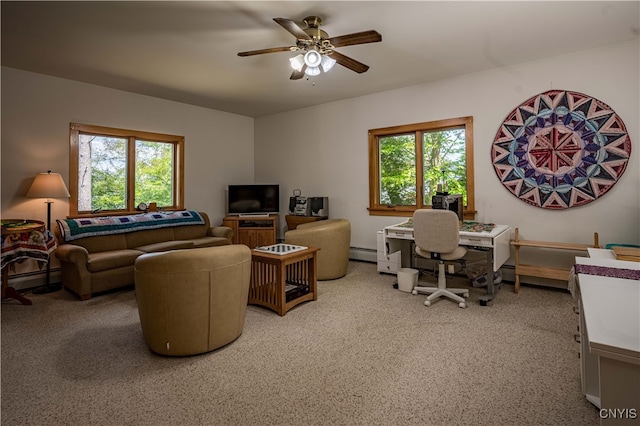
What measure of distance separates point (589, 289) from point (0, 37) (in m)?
4.88

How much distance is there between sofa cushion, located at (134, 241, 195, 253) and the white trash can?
112 inches

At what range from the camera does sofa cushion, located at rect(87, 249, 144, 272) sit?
3574 millimetres

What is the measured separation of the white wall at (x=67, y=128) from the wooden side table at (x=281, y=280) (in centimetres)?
287

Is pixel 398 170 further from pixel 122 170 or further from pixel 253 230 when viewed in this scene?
pixel 122 170

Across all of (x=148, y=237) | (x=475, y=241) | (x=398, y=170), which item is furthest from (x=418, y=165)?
(x=148, y=237)

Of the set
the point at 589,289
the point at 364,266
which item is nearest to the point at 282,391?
the point at 589,289

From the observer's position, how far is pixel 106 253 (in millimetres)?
3887

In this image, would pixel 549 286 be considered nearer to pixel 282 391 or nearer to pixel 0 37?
pixel 282 391

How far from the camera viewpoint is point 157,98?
511cm

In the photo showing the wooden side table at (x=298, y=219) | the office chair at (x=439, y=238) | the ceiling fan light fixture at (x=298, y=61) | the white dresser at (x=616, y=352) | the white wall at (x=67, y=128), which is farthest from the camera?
the wooden side table at (x=298, y=219)

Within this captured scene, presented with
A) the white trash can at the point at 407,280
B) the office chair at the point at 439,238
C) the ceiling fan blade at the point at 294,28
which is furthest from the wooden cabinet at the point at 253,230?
the ceiling fan blade at the point at 294,28

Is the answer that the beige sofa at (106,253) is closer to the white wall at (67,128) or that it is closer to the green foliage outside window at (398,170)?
the white wall at (67,128)

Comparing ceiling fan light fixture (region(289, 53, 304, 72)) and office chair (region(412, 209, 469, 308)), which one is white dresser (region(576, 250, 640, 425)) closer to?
office chair (region(412, 209, 469, 308))

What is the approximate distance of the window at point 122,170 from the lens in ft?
14.5
